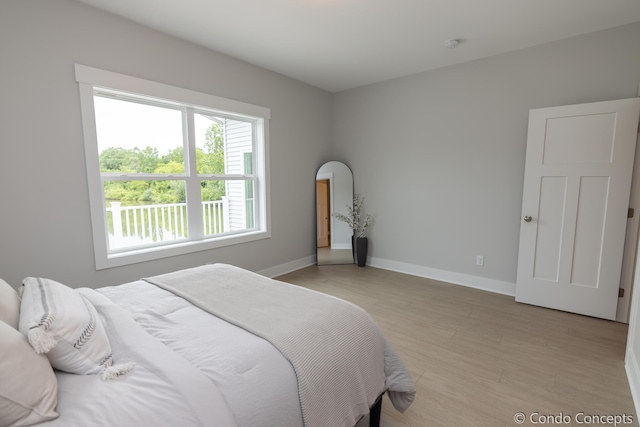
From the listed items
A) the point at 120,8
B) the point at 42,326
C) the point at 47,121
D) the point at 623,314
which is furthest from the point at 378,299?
the point at 120,8

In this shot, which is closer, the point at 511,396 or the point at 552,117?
the point at 511,396

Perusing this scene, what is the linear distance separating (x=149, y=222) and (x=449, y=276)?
3.51 m

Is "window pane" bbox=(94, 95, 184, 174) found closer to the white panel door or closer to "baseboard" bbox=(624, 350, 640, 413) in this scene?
the white panel door

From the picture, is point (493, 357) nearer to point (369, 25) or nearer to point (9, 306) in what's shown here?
point (9, 306)

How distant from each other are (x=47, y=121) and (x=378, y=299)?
3.27 m

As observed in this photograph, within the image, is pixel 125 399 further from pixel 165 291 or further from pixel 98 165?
pixel 98 165

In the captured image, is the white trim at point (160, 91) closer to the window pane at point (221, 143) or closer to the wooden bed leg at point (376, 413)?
the window pane at point (221, 143)

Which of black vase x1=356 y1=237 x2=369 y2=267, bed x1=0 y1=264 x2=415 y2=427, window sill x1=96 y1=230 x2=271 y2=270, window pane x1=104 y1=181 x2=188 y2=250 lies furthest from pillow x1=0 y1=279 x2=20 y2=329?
black vase x1=356 y1=237 x2=369 y2=267

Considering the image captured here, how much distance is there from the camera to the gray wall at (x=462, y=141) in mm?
2875

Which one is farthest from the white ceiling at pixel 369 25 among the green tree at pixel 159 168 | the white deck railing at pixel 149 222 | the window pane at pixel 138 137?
the white deck railing at pixel 149 222

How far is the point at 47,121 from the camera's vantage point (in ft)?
7.23

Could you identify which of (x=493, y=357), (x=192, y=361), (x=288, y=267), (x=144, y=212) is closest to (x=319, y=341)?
(x=192, y=361)

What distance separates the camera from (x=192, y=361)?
107 centimetres

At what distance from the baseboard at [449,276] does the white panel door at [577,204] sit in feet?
0.96
